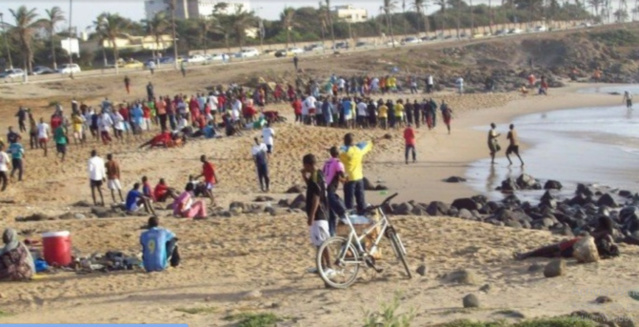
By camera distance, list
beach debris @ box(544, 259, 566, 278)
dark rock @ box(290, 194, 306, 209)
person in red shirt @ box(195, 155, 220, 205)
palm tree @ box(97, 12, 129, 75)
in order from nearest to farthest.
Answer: beach debris @ box(544, 259, 566, 278) → dark rock @ box(290, 194, 306, 209) → person in red shirt @ box(195, 155, 220, 205) → palm tree @ box(97, 12, 129, 75)

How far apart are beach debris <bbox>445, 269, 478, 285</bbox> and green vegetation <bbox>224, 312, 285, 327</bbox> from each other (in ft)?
7.88

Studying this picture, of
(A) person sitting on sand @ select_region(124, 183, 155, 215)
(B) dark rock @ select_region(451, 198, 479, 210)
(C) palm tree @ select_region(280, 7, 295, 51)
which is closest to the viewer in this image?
(A) person sitting on sand @ select_region(124, 183, 155, 215)

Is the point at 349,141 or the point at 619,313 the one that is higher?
the point at 349,141

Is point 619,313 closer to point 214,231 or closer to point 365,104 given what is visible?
point 214,231

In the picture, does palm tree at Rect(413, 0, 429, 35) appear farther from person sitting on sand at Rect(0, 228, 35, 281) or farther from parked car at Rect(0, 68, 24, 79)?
person sitting on sand at Rect(0, 228, 35, 281)

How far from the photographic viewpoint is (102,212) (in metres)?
18.1

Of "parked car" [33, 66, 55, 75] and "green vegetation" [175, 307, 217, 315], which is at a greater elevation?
"parked car" [33, 66, 55, 75]

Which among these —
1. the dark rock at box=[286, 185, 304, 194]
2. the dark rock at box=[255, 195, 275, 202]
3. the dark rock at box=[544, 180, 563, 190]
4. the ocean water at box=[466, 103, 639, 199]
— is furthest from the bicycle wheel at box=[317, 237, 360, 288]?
the dark rock at box=[544, 180, 563, 190]

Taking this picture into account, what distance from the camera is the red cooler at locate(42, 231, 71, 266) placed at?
1238cm

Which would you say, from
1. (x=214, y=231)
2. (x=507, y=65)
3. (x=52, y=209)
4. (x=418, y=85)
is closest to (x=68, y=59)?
(x=418, y=85)

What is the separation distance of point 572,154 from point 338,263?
68.0ft

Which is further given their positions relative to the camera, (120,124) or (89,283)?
(120,124)

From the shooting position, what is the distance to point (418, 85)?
6059 cm

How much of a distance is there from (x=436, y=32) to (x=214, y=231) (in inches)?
4133
